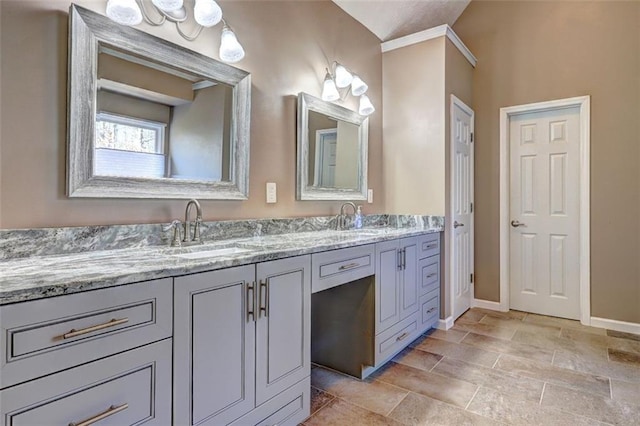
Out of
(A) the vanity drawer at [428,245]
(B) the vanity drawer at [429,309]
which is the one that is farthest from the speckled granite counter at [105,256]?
(B) the vanity drawer at [429,309]

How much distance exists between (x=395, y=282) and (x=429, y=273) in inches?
23.4

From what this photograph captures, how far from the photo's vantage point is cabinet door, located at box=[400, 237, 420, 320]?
2430mm

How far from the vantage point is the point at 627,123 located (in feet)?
9.70

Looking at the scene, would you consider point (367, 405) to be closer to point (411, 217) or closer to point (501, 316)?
point (411, 217)

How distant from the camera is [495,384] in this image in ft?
6.83

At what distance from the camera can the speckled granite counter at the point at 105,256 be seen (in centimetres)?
93

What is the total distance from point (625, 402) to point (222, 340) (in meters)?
2.11

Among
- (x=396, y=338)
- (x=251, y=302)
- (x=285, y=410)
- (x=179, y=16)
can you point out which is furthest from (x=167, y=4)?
(x=396, y=338)

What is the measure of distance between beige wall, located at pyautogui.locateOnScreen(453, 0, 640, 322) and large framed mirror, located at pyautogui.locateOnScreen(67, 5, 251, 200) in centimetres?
266

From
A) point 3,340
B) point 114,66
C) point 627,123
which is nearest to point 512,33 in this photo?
point 627,123

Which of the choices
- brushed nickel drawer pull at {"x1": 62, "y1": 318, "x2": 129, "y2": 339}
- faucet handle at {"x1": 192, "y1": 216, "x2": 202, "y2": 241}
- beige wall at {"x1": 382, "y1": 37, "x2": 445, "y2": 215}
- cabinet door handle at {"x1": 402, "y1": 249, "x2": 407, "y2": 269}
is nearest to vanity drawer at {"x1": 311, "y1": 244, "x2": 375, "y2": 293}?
cabinet door handle at {"x1": 402, "y1": 249, "x2": 407, "y2": 269}

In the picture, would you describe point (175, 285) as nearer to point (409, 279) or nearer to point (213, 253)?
point (213, 253)

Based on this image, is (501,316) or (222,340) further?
(501,316)

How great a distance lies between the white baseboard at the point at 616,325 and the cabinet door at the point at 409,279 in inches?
68.8
